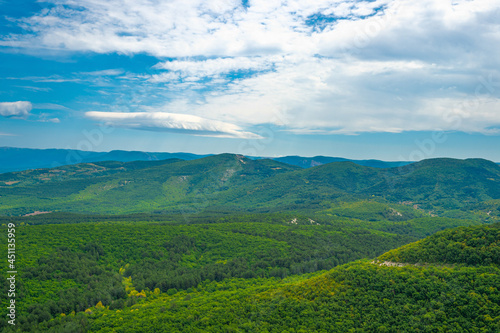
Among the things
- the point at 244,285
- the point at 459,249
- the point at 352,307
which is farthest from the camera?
the point at 244,285

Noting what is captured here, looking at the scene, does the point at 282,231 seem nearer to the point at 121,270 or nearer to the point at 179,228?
the point at 179,228

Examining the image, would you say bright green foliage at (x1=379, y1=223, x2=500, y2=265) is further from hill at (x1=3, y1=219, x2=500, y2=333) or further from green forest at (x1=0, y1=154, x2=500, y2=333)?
hill at (x1=3, y1=219, x2=500, y2=333)

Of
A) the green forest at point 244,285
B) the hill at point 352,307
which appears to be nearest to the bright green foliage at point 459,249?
the green forest at point 244,285

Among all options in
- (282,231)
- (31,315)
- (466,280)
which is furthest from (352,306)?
(282,231)

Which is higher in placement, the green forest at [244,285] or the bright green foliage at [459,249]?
the bright green foliage at [459,249]

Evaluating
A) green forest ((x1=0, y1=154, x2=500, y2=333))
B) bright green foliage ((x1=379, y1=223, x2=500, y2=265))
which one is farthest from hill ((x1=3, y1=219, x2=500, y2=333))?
bright green foliage ((x1=379, y1=223, x2=500, y2=265))

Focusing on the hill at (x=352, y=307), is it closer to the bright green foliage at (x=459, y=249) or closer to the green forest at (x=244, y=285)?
the green forest at (x=244, y=285)

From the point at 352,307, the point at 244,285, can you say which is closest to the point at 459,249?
the point at 352,307

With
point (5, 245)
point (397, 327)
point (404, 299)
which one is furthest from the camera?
point (5, 245)

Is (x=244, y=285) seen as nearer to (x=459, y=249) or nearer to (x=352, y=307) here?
(x=352, y=307)

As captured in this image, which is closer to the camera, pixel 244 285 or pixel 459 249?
pixel 459 249

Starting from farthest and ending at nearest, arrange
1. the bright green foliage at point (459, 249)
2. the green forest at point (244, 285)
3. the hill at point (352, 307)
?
the bright green foliage at point (459, 249) → the green forest at point (244, 285) → the hill at point (352, 307)
